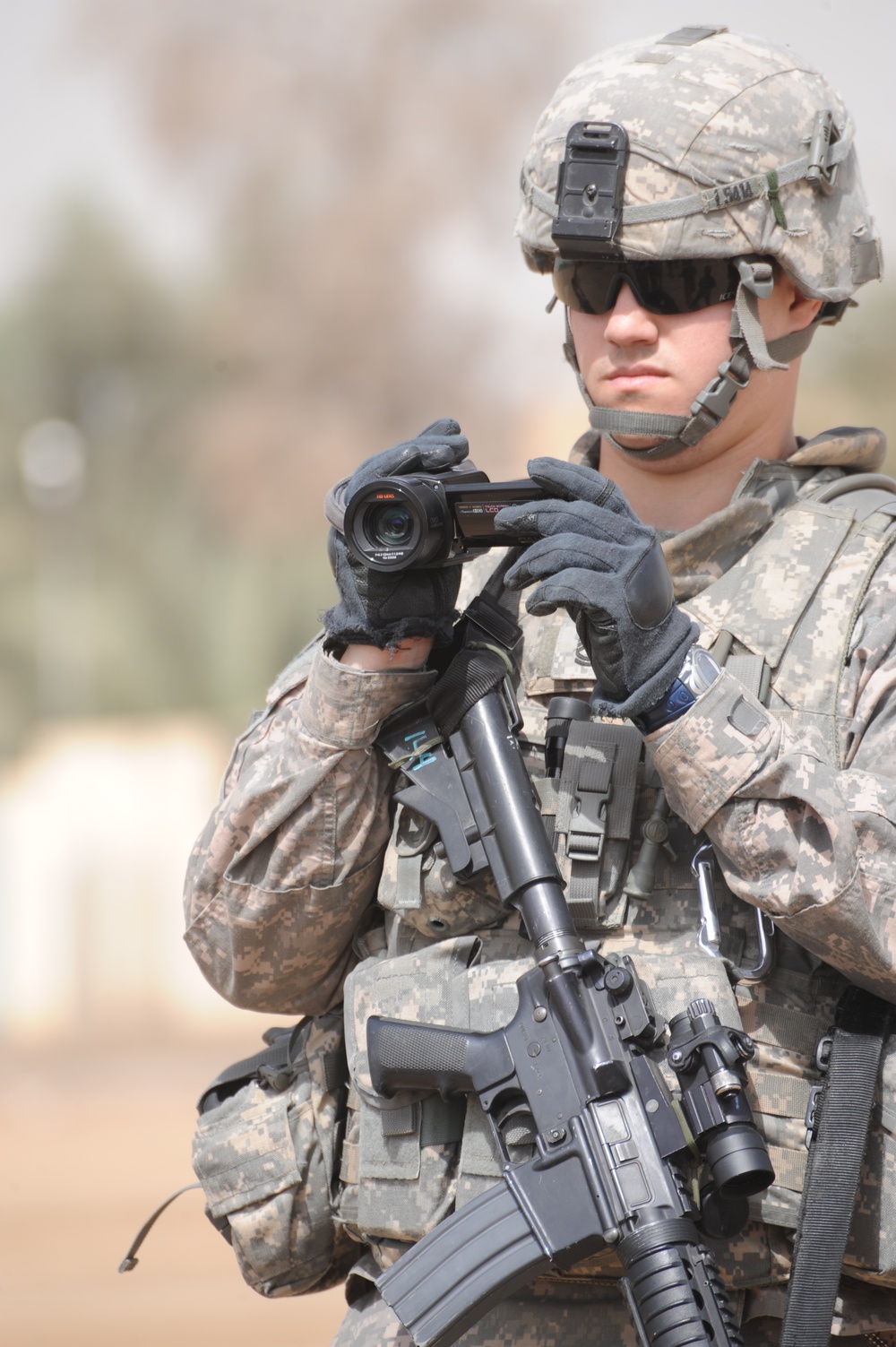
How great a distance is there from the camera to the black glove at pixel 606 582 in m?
2.33

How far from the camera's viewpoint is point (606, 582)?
233 centimetres

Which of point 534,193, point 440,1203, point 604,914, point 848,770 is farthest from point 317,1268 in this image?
point 534,193

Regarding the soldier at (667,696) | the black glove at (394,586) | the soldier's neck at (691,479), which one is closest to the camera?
the soldier at (667,696)

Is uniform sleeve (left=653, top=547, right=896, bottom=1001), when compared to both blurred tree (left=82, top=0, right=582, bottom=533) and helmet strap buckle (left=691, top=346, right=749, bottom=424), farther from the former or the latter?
blurred tree (left=82, top=0, right=582, bottom=533)

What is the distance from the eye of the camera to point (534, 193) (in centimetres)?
295

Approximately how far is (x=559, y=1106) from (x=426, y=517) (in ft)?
2.93

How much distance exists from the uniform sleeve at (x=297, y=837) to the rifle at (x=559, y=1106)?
14cm

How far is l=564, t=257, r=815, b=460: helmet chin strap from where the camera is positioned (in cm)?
277

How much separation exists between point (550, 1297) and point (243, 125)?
23557 millimetres

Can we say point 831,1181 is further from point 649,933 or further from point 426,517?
point 426,517

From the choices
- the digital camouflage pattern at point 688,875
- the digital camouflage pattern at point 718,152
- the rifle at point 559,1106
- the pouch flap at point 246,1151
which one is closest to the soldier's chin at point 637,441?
the digital camouflage pattern at point 688,875

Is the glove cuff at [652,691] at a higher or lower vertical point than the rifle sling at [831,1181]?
higher

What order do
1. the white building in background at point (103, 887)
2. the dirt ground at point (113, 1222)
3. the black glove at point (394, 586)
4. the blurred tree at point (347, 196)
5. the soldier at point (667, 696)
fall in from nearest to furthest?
the soldier at point (667, 696) → the black glove at point (394, 586) → the dirt ground at point (113, 1222) → the white building in background at point (103, 887) → the blurred tree at point (347, 196)

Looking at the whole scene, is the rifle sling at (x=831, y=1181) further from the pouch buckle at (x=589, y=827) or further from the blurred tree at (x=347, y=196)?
the blurred tree at (x=347, y=196)
